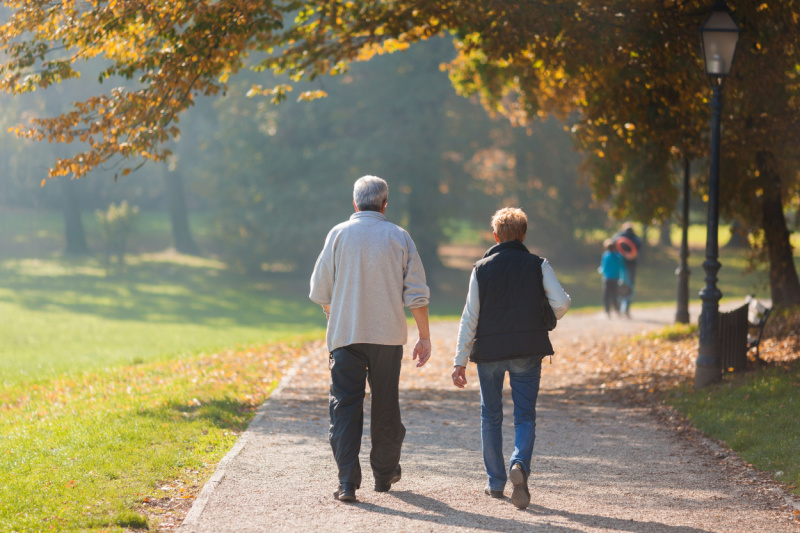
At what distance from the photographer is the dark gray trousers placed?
5832 mm

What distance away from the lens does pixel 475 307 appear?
580 centimetres

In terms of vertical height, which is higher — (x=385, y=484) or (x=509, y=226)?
(x=509, y=226)

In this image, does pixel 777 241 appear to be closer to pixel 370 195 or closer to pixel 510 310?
pixel 510 310

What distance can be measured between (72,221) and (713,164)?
4135 cm

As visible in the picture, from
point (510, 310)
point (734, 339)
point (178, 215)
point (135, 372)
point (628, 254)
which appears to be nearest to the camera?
point (510, 310)

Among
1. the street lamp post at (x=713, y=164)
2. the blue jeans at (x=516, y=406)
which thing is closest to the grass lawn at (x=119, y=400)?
the blue jeans at (x=516, y=406)

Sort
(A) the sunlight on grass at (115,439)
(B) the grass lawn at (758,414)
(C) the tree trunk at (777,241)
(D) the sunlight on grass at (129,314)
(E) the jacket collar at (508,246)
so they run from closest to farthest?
(A) the sunlight on grass at (115,439)
(E) the jacket collar at (508,246)
(B) the grass lawn at (758,414)
(C) the tree trunk at (777,241)
(D) the sunlight on grass at (129,314)

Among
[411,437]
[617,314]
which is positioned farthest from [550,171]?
[411,437]

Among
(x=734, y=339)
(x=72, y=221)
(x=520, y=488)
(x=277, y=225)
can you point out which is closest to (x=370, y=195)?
(x=520, y=488)

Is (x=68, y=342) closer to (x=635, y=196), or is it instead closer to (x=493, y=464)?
(x=635, y=196)

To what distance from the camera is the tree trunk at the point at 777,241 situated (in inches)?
538

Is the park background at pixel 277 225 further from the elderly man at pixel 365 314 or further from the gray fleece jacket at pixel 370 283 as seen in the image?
the gray fleece jacket at pixel 370 283

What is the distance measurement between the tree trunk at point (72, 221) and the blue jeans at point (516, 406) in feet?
141

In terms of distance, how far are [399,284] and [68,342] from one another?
1691cm
